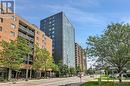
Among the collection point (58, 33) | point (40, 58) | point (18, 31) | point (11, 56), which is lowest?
point (11, 56)

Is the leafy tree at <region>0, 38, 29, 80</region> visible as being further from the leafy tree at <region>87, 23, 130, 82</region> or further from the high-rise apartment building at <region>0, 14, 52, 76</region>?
the leafy tree at <region>87, 23, 130, 82</region>

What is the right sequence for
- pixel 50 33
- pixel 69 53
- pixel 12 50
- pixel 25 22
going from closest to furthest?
pixel 12 50, pixel 25 22, pixel 50 33, pixel 69 53

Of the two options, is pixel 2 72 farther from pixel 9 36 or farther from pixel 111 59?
pixel 111 59

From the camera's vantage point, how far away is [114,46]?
44.8m

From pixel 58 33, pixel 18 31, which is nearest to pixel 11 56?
pixel 18 31

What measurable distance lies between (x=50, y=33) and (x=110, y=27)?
130 metres

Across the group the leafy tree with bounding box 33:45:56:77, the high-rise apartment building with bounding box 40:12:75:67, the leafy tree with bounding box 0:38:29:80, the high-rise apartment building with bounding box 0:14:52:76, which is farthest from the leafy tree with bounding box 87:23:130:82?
the high-rise apartment building with bounding box 40:12:75:67

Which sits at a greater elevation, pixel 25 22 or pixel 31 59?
pixel 25 22

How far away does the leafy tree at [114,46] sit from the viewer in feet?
144

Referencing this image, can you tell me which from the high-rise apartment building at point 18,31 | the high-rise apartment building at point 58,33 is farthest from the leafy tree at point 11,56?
the high-rise apartment building at point 58,33

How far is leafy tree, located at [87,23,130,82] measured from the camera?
43906mm

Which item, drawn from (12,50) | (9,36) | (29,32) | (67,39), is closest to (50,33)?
(67,39)

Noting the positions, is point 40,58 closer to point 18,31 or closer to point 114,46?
point 18,31

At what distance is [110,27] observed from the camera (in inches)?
1822
